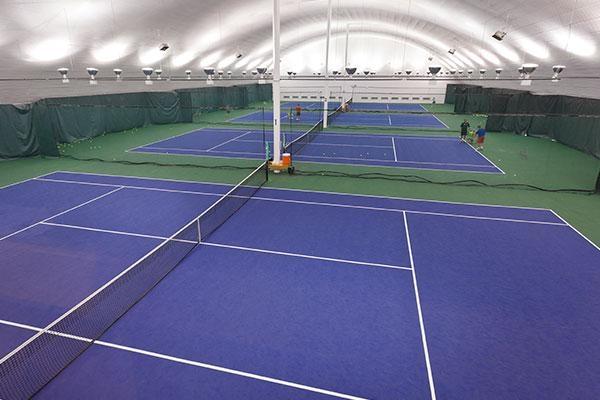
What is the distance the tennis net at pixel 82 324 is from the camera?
5098mm

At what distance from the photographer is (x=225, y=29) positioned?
31.3m

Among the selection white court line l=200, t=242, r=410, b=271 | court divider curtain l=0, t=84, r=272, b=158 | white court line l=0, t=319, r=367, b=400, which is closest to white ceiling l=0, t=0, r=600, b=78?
court divider curtain l=0, t=84, r=272, b=158

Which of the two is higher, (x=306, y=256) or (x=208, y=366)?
(x=306, y=256)

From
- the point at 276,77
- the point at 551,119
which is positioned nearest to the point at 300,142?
the point at 276,77

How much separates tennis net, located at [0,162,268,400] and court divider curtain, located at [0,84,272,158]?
464 inches

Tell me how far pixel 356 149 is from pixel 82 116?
1844 cm

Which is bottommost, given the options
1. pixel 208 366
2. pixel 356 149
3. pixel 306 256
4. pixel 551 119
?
pixel 208 366

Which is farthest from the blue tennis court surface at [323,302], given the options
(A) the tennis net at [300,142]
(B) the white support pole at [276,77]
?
(A) the tennis net at [300,142]

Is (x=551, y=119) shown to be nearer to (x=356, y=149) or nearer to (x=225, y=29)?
(x=356, y=149)

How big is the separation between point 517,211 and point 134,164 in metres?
16.6

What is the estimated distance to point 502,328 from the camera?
6.59 meters

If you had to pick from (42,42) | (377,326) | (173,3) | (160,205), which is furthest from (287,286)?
(173,3)

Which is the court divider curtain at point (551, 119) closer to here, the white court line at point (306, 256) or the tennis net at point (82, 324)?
the white court line at point (306, 256)

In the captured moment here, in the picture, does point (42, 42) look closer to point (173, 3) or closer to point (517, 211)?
point (173, 3)
